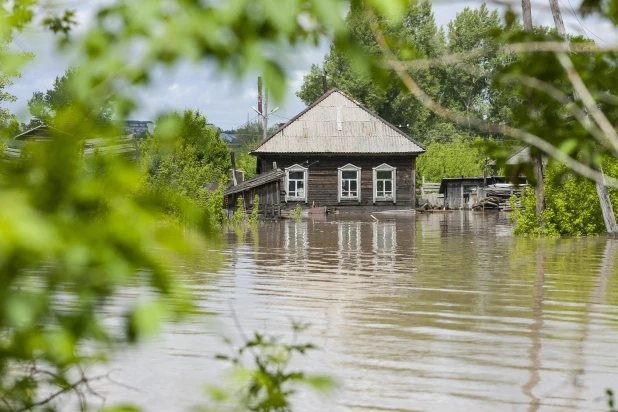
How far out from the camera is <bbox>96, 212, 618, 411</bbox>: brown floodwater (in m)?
6.48

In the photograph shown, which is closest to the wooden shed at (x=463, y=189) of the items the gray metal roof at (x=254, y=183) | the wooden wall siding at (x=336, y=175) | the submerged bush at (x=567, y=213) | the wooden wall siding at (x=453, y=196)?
the wooden wall siding at (x=453, y=196)

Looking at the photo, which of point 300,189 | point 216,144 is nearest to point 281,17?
point 300,189

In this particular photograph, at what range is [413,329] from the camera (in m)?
9.12

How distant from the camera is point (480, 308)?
35.1 ft

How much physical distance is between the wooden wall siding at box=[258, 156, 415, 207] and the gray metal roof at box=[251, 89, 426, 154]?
71 cm

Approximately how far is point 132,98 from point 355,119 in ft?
153

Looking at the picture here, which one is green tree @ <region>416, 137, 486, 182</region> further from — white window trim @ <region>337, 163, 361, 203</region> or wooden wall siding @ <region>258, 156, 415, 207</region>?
white window trim @ <region>337, 163, 361, 203</region>

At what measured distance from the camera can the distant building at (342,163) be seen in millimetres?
45906

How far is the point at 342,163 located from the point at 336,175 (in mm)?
722

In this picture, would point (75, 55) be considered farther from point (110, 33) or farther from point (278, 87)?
point (278, 87)

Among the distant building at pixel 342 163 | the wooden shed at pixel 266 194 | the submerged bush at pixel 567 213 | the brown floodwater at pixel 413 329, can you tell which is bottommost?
the brown floodwater at pixel 413 329

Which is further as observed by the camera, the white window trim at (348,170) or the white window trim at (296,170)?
the white window trim at (348,170)

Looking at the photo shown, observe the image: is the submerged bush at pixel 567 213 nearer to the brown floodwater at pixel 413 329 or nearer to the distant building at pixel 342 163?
the brown floodwater at pixel 413 329

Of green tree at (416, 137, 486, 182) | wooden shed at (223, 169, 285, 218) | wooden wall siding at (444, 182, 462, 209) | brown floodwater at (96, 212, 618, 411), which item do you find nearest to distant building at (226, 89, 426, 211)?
wooden shed at (223, 169, 285, 218)
